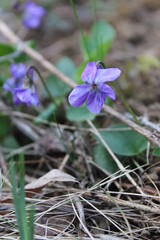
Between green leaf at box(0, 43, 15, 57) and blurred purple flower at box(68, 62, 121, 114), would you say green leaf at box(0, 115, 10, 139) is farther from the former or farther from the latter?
blurred purple flower at box(68, 62, 121, 114)

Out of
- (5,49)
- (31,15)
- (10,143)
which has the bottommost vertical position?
(10,143)

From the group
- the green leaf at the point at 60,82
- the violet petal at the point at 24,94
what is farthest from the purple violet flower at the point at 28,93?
the green leaf at the point at 60,82

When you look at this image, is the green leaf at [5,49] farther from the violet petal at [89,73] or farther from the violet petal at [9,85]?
the violet petal at [89,73]

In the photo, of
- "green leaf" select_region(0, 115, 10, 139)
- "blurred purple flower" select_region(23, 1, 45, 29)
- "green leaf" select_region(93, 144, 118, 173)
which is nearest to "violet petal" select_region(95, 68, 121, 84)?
"green leaf" select_region(93, 144, 118, 173)

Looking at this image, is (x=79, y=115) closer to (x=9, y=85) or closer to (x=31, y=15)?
(x=9, y=85)

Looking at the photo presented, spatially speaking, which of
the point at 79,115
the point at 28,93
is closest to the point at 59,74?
the point at 79,115

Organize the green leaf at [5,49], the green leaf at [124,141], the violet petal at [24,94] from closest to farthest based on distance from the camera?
1. the green leaf at [124,141]
2. the violet petal at [24,94]
3. the green leaf at [5,49]
